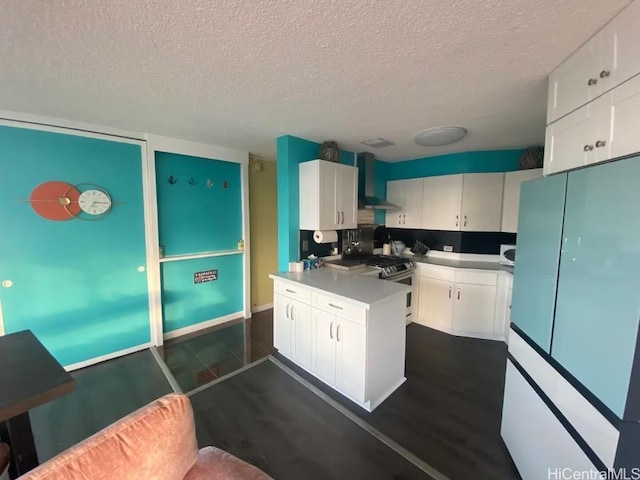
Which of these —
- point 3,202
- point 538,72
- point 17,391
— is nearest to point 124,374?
point 17,391

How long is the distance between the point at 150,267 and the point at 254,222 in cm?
155

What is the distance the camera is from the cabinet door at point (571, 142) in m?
1.23

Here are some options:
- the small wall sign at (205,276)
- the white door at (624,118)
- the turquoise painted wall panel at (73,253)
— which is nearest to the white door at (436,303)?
the white door at (624,118)

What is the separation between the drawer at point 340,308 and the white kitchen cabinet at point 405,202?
2.38 metres

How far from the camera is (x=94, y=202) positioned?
262cm

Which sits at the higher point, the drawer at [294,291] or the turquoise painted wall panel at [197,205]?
the turquoise painted wall panel at [197,205]

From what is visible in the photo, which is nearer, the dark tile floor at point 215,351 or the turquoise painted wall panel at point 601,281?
the turquoise painted wall panel at point 601,281

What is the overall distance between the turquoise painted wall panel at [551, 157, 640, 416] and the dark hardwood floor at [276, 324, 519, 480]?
0.96 m

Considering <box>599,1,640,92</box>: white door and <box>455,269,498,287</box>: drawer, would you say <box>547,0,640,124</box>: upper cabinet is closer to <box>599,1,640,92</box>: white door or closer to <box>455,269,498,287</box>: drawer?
<box>599,1,640,92</box>: white door

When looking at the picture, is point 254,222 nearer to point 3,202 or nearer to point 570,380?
point 3,202

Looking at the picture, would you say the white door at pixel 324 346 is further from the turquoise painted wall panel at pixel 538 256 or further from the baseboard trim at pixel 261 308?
the baseboard trim at pixel 261 308

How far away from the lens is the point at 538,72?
1.55 meters

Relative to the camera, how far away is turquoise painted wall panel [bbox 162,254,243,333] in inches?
129

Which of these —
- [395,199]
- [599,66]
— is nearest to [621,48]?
[599,66]
